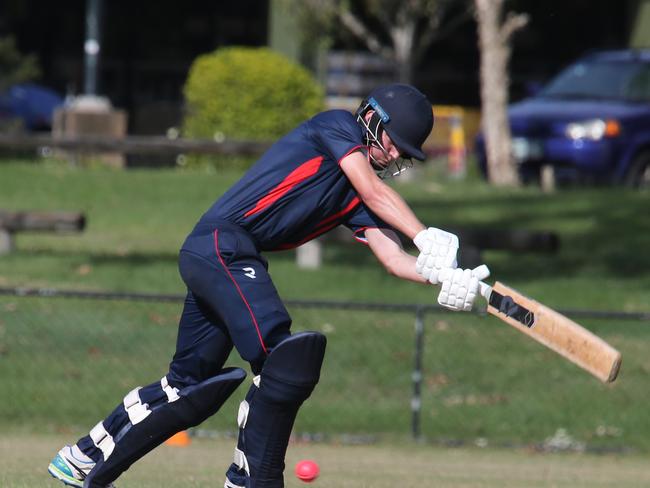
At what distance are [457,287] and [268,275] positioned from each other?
0.89 metres

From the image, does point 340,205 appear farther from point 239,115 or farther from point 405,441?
point 239,115

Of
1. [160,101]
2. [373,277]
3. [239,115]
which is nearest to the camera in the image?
[373,277]

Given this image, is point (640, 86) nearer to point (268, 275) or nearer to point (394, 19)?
point (394, 19)

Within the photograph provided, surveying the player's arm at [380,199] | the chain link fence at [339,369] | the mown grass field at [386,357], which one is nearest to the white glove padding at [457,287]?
the player's arm at [380,199]

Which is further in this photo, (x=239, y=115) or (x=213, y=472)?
(x=239, y=115)

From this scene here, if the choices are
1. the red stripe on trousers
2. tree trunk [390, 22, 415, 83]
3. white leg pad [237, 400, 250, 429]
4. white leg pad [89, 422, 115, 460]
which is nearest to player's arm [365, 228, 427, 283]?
the red stripe on trousers

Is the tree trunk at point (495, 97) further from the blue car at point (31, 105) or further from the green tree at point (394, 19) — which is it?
the blue car at point (31, 105)

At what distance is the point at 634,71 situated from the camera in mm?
19906

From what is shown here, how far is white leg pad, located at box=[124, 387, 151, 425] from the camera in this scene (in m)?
6.52

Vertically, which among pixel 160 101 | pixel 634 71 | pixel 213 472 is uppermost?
pixel 634 71

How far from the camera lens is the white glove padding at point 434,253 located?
6055 millimetres

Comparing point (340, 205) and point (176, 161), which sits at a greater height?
point (340, 205)

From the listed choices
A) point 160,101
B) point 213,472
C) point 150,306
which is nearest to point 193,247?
point 213,472

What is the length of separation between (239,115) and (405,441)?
35.1 feet
